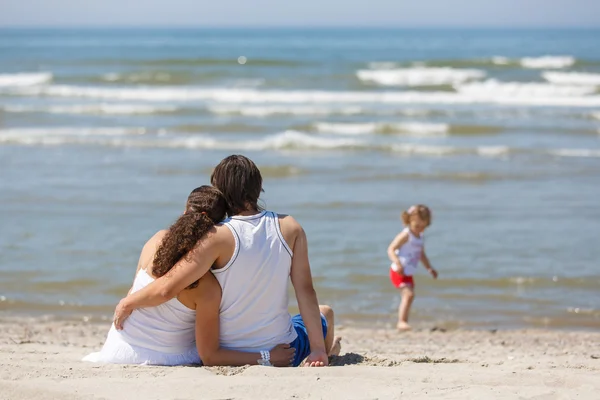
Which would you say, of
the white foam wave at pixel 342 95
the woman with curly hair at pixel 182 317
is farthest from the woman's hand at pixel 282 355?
the white foam wave at pixel 342 95

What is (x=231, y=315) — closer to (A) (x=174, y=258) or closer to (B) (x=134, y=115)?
(A) (x=174, y=258)

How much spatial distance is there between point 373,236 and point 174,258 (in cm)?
499

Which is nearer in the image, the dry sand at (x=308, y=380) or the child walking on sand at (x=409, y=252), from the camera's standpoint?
the dry sand at (x=308, y=380)

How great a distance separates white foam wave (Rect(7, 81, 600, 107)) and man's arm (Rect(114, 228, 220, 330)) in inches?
726

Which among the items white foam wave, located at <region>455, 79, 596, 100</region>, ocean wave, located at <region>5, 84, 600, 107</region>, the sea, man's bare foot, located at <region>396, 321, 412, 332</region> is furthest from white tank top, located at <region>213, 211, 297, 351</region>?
white foam wave, located at <region>455, 79, 596, 100</region>

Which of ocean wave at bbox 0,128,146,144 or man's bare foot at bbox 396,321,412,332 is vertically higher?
ocean wave at bbox 0,128,146,144

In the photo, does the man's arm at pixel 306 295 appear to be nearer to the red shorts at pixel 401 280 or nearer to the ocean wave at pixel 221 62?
the red shorts at pixel 401 280

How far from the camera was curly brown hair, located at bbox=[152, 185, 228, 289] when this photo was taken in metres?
3.89

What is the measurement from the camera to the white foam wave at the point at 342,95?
22.9 meters

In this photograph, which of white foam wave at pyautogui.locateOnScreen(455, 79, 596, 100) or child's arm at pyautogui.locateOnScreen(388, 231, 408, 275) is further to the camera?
white foam wave at pyautogui.locateOnScreen(455, 79, 596, 100)

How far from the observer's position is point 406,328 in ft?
20.9

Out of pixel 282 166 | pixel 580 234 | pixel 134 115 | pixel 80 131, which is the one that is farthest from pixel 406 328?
pixel 134 115

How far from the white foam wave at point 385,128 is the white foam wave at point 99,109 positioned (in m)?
5.37

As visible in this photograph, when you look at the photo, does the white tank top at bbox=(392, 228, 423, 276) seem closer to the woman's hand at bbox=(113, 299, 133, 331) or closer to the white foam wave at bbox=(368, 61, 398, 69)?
the woman's hand at bbox=(113, 299, 133, 331)
